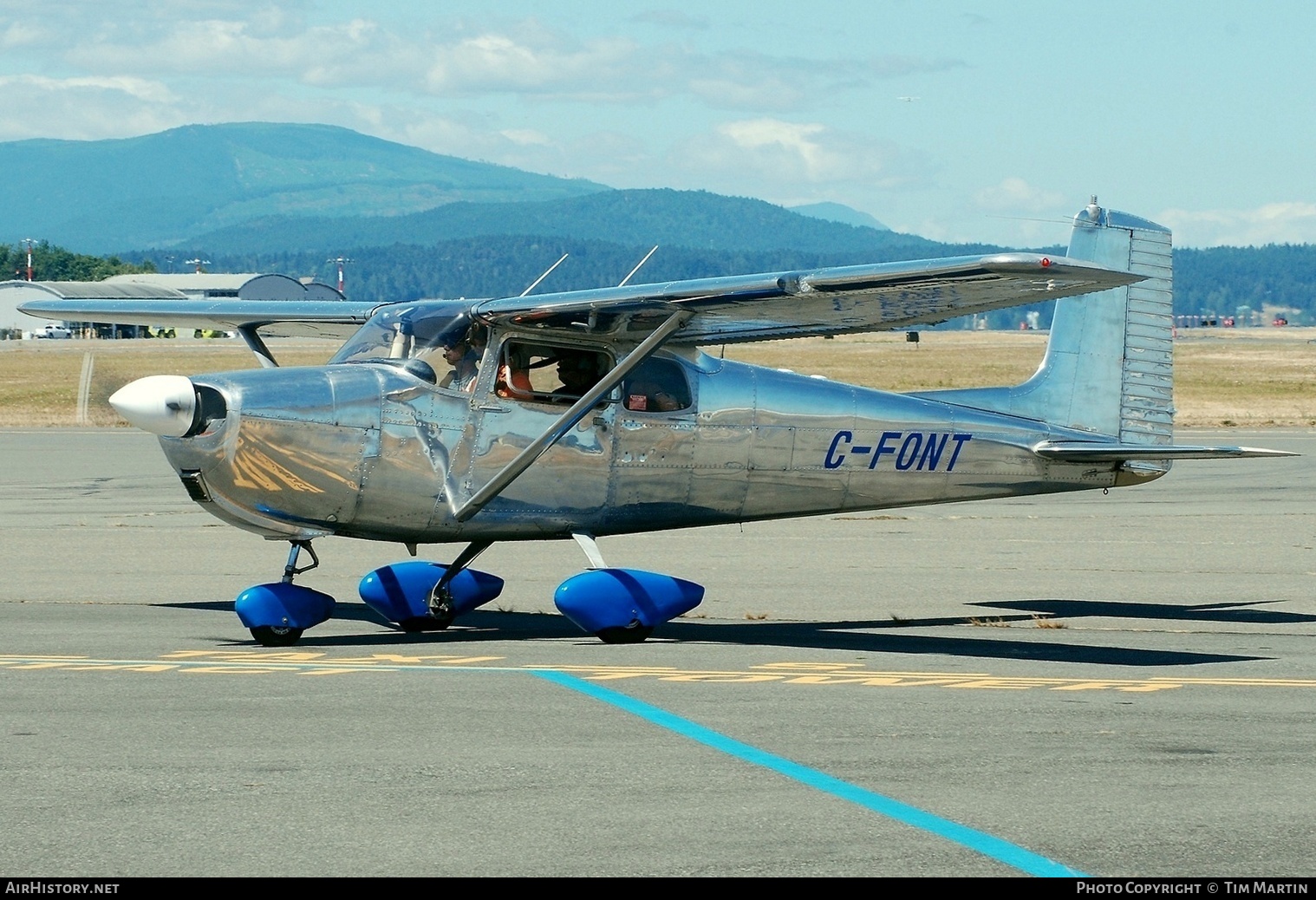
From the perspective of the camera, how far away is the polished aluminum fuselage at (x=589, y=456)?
10.7 meters

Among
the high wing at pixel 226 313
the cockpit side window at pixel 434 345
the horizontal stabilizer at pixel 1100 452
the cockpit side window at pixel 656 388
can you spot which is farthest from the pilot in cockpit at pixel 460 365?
the horizontal stabilizer at pixel 1100 452

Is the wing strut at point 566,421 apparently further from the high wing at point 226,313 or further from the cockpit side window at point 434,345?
the high wing at point 226,313

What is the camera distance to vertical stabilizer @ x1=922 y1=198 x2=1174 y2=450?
13.4m

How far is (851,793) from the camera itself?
21.9 feet

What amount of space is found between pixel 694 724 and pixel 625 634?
10.3 ft

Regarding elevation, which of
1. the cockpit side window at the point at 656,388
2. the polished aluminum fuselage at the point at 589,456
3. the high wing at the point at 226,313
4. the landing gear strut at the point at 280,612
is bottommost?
the landing gear strut at the point at 280,612

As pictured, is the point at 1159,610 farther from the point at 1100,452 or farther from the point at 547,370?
the point at 547,370

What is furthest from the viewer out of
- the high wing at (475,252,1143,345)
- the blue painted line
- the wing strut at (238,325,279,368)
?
the wing strut at (238,325,279,368)

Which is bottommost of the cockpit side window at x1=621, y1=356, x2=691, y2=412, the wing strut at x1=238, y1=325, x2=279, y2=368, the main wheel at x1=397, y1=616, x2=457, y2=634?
the main wheel at x1=397, y1=616, x2=457, y2=634

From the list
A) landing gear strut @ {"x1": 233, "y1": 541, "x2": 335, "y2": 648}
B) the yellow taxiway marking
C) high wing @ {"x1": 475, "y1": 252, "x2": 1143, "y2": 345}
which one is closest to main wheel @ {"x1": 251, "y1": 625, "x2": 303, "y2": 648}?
landing gear strut @ {"x1": 233, "y1": 541, "x2": 335, "y2": 648}

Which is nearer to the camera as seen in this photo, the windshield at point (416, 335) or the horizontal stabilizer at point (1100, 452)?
the windshield at point (416, 335)

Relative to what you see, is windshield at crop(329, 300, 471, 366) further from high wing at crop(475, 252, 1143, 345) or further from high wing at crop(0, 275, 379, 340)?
high wing at crop(0, 275, 379, 340)

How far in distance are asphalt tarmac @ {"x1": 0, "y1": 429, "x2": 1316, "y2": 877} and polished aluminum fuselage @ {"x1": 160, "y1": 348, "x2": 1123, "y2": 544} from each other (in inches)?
34.5

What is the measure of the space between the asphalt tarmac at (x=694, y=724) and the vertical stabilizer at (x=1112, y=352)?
4.95 ft
